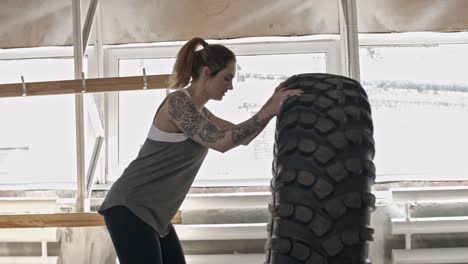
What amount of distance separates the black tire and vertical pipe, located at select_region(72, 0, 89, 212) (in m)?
2.01

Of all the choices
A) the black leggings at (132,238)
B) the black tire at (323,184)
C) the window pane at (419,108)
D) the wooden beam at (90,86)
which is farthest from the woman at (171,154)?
the window pane at (419,108)

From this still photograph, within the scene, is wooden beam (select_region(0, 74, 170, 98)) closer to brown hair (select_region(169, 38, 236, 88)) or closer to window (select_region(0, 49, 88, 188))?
window (select_region(0, 49, 88, 188))

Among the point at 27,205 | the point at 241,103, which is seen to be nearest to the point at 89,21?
the point at 241,103

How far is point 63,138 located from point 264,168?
3.45 feet

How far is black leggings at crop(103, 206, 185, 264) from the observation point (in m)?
2.08

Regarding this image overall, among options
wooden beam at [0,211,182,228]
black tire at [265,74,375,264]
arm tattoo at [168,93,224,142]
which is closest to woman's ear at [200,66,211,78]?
arm tattoo at [168,93,224,142]

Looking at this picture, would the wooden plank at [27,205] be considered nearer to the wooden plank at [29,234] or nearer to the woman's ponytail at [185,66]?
the wooden plank at [29,234]

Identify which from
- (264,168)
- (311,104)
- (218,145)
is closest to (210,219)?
(264,168)

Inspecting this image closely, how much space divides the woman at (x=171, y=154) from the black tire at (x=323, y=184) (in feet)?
1.53

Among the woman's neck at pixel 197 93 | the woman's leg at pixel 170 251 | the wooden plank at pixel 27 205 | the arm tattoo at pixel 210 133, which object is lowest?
the woman's leg at pixel 170 251

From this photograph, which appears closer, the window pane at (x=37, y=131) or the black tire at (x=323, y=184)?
the black tire at (x=323, y=184)

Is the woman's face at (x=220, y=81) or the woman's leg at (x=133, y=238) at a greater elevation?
the woman's face at (x=220, y=81)

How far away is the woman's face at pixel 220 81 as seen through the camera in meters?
2.18

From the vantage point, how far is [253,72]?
12.3 feet
